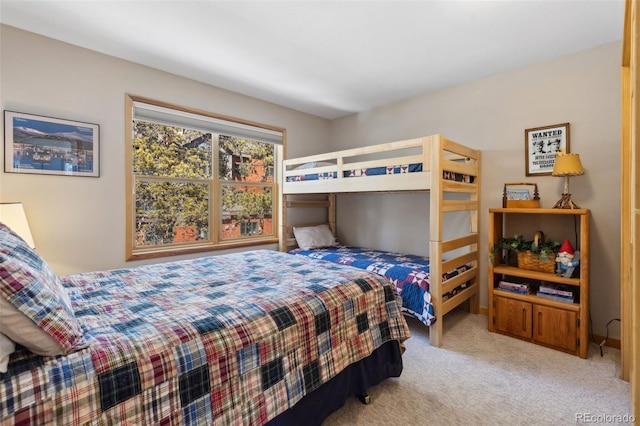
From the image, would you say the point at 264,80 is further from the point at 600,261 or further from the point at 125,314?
the point at 600,261

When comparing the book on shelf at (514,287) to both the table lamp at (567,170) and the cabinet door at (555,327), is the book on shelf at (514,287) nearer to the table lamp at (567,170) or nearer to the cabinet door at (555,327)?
the cabinet door at (555,327)

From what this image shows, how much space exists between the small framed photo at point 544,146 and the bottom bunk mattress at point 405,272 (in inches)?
44.1

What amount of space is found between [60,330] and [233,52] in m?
2.35

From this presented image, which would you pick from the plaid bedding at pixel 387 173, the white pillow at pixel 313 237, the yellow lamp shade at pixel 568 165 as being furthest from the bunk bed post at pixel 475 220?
the white pillow at pixel 313 237

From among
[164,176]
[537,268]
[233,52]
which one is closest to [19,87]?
A: [164,176]

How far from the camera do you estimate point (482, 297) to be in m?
3.05

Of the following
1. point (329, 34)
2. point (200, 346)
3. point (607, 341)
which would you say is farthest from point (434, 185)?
point (200, 346)

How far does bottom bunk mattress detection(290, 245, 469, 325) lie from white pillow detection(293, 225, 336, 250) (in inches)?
9.3

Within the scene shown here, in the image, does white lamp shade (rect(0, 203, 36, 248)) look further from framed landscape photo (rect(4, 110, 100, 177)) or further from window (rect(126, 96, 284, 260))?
window (rect(126, 96, 284, 260))

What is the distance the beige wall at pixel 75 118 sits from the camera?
2.21 meters

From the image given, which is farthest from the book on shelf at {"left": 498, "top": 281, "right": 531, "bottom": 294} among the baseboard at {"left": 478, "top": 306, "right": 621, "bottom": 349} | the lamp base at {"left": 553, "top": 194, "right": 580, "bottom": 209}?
the lamp base at {"left": 553, "top": 194, "right": 580, "bottom": 209}

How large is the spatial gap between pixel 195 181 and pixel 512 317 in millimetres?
3295

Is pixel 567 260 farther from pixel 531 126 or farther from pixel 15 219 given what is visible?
pixel 15 219

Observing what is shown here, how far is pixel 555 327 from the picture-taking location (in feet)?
7.52
